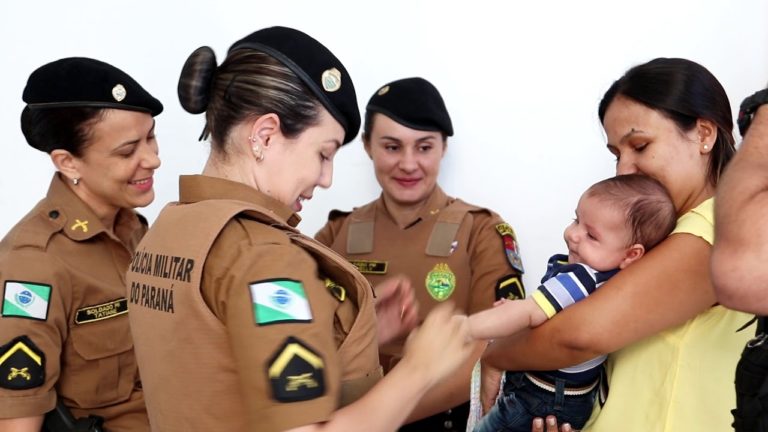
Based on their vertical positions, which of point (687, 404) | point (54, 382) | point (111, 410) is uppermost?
point (687, 404)

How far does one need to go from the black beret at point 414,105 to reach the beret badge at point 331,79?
130 cm

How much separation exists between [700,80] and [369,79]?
1572mm

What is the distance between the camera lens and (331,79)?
1335 millimetres

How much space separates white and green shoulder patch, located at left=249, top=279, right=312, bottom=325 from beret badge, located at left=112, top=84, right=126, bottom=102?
1244 mm

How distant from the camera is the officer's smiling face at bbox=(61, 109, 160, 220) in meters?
2.13

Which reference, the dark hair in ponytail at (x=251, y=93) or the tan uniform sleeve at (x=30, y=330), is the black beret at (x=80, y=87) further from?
the dark hair in ponytail at (x=251, y=93)

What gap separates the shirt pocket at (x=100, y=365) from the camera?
197 centimetres

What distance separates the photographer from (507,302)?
5.37 feet

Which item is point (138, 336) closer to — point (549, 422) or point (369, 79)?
point (549, 422)

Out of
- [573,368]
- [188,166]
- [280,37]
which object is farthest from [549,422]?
[188,166]

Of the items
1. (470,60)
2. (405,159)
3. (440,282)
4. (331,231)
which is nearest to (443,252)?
(440,282)

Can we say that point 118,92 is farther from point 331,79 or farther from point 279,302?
point 279,302

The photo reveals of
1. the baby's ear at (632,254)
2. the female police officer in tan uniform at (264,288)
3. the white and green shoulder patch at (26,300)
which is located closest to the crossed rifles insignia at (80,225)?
the white and green shoulder patch at (26,300)

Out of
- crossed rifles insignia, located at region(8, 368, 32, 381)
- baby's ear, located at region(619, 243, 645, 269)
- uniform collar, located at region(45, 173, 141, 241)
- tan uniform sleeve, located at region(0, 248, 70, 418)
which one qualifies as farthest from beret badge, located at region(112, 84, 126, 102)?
baby's ear, located at region(619, 243, 645, 269)
